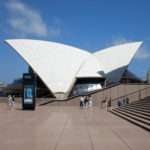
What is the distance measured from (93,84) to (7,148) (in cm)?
4250

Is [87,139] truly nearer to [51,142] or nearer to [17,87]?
[51,142]

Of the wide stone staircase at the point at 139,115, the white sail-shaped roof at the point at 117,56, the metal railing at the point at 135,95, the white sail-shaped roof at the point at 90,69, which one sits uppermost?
the white sail-shaped roof at the point at 117,56

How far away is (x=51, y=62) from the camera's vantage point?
4744 centimetres

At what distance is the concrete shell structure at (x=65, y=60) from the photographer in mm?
46469

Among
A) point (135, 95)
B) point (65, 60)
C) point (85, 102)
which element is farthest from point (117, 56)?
point (85, 102)

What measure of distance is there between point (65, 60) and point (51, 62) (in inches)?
72.7

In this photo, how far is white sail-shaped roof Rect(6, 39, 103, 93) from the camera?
46.3 meters

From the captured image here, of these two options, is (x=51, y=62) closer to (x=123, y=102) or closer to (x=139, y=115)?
(x=123, y=102)

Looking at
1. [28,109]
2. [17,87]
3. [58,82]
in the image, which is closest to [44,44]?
[58,82]

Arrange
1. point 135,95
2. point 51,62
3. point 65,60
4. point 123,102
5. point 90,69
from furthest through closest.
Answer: point 90,69, point 65,60, point 51,62, point 135,95, point 123,102

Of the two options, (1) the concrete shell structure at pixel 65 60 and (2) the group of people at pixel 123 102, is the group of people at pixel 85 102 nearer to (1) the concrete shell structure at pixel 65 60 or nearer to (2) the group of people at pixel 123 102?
(2) the group of people at pixel 123 102

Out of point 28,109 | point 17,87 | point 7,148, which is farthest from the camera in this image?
point 17,87

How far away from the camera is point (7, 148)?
892 centimetres

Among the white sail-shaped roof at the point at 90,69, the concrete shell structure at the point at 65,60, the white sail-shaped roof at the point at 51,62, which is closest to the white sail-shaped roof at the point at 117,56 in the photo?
the concrete shell structure at the point at 65,60
